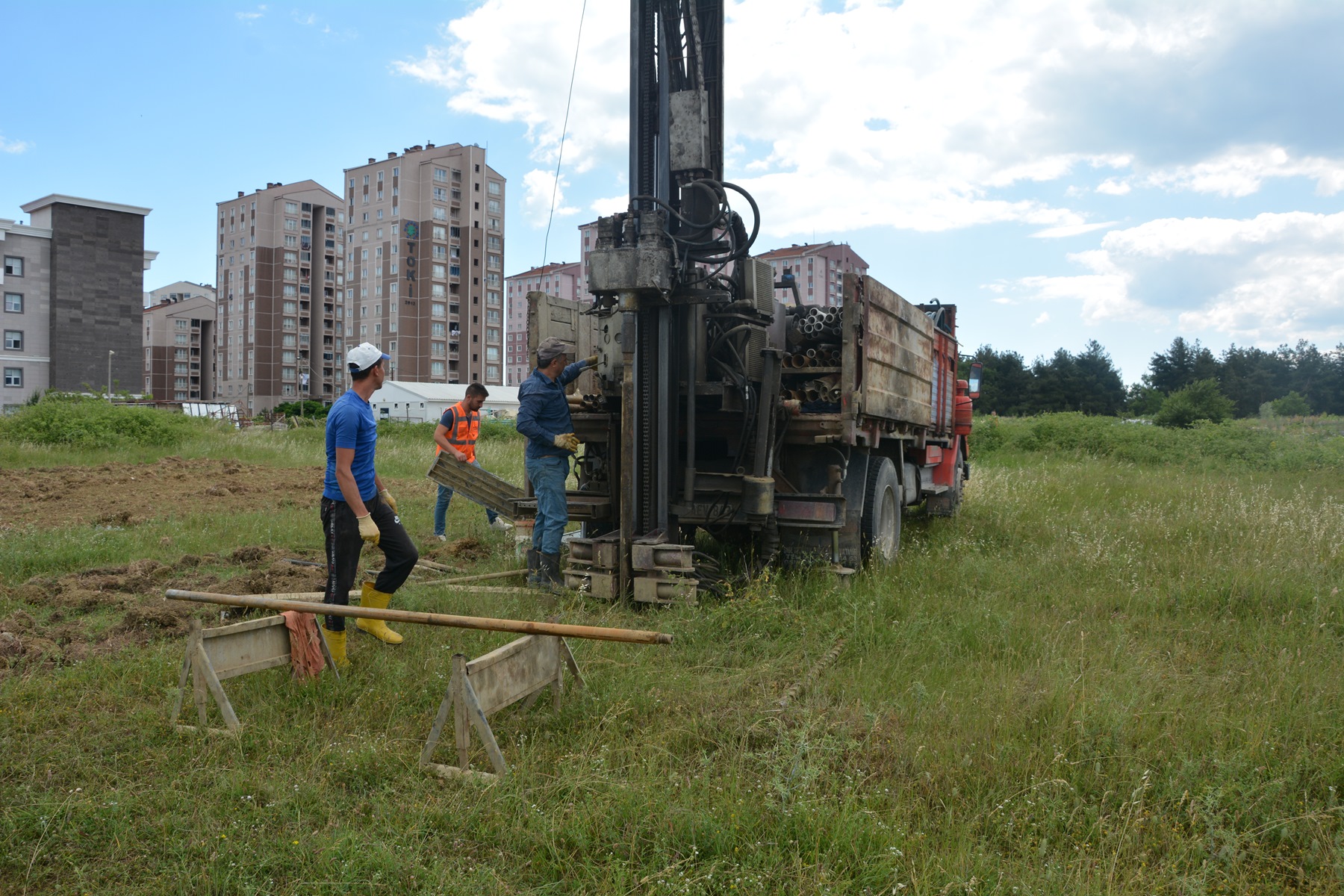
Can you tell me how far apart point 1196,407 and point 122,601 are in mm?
37809

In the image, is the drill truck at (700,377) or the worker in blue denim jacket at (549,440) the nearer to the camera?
the drill truck at (700,377)

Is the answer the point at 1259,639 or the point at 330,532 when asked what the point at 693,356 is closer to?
the point at 330,532

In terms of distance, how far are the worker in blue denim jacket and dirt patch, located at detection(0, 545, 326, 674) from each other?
5.92ft

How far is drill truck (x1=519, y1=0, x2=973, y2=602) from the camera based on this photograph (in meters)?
6.70

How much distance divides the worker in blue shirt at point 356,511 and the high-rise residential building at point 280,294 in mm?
86683

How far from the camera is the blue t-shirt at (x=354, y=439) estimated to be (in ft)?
16.7

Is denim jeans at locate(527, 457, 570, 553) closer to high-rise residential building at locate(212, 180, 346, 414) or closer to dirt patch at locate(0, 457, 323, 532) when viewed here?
dirt patch at locate(0, 457, 323, 532)

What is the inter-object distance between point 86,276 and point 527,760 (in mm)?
62230

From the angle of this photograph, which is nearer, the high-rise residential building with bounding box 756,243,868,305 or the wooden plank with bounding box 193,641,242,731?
the wooden plank with bounding box 193,641,242,731

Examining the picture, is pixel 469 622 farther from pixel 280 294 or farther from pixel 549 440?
pixel 280 294

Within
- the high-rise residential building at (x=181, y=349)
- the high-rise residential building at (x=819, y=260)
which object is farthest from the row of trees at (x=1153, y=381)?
the high-rise residential building at (x=181, y=349)

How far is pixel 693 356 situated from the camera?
7.04 meters

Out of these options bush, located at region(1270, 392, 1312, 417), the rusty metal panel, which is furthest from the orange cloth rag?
bush, located at region(1270, 392, 1312, 417)

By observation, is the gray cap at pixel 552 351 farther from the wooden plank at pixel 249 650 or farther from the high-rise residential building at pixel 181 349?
the high-rise residential building at pixel 181 349
